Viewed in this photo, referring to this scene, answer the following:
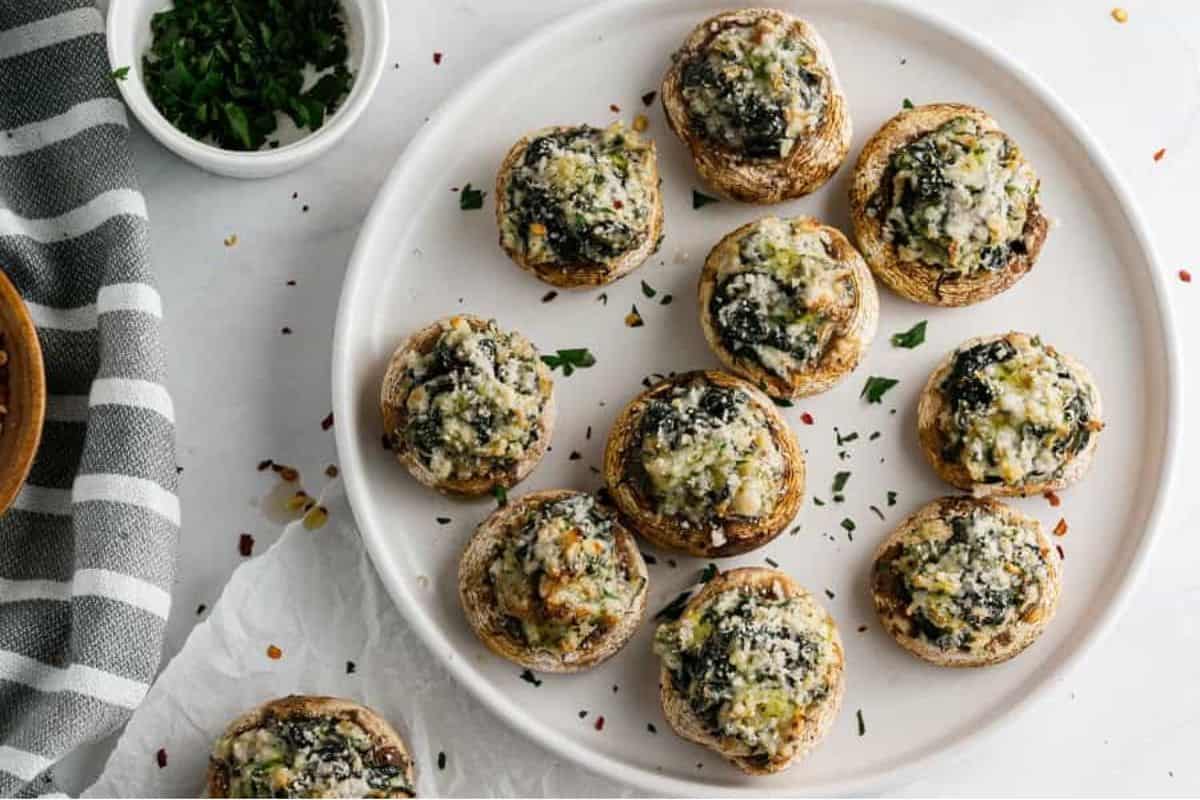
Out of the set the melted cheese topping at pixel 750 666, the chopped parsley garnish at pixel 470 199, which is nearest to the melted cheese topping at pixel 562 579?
the melted cheese topping at pixel 750 666

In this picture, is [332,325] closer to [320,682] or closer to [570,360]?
[570,360]

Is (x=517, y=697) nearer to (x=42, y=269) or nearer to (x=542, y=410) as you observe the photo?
(x=542, y=410)

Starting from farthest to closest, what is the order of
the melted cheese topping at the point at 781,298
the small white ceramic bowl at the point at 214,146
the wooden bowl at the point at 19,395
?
the small white ceramic bowl at the point at 214,146
the melted cheese topping at the point at 781,298
the wooden bowl at the point at 19,395

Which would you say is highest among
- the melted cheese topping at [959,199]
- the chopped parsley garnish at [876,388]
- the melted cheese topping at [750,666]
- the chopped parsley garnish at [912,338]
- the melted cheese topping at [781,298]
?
the melted cheese topping at [959,199]

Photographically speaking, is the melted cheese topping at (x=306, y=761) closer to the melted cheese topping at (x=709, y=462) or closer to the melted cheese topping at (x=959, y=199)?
the melted cheese topping at (x=709, y=462)

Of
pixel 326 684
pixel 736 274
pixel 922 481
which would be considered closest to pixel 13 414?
pixel 326 684

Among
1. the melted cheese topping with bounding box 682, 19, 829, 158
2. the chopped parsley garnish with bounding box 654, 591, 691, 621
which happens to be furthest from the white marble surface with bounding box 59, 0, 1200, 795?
the chopped parsley garnish with bounding box 654, 591, 691, 621
